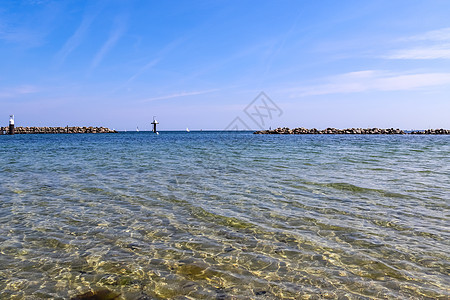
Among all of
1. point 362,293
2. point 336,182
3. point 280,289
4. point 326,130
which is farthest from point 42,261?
point 326,130

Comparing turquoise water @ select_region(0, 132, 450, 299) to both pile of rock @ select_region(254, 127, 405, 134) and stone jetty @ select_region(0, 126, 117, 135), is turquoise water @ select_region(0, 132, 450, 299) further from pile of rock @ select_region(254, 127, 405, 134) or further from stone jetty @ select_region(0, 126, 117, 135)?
stone jetty @ select_region(0, 126, 117, 135)

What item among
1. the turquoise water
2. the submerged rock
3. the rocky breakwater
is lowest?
the submerged rock

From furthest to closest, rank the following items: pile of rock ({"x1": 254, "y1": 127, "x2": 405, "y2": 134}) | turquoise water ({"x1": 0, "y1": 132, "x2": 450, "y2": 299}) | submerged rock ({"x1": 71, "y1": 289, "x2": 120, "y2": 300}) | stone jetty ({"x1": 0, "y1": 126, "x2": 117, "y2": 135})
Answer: stone jetty ({"x1": 0, "y1": 126, "x2": 117, "y2": 135}), pile of rock ({"x1": 254, "y1": 127, "x2": 405, "y2": 134}), turquoise water ({"x1": 0, "y1": 132, "x2": 450, "y2": 299}), submerged rock ({"x1": 71, "y1": 289, "x2": 120, "y2": 300})

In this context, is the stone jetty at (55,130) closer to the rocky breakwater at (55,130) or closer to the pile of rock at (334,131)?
the rocky breakwater at (55,130)

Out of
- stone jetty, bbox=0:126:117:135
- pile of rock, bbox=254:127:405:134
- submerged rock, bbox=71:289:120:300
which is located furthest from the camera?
stone jetty, bbox=0:126:117:135

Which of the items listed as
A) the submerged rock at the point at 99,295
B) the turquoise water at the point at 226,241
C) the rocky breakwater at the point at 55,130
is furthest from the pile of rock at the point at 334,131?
the submerged rock at the point at 99,295

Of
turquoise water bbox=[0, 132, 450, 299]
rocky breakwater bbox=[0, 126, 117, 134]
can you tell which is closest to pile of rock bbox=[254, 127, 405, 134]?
rocky breakwater bbox=[0, 126, 117, 134]

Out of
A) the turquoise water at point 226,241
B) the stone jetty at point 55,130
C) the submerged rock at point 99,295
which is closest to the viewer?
the submerged rock at point 99,295

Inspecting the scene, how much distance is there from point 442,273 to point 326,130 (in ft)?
397

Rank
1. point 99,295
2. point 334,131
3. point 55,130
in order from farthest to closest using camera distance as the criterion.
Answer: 1. point 55,130
2. point 334,131
3. point 99,295

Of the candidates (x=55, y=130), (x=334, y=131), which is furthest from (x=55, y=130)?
(x=334, y=131)

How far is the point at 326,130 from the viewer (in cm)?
11894

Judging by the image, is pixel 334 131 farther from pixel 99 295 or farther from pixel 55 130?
pixel 55 130

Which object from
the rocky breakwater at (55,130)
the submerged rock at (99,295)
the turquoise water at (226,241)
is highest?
the rocky breakwater at (55,130)
